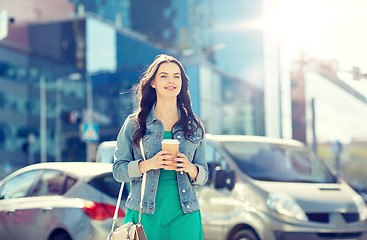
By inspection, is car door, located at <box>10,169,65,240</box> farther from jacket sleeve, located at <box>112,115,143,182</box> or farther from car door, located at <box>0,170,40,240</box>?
jacket sleeve, located at <box>112,115,143,182</box>

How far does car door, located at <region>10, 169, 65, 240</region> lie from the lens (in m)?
6.06

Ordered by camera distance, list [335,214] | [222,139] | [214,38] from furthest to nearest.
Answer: [214,38], [222,139], [335,214]

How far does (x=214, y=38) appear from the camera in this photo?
61375 mm

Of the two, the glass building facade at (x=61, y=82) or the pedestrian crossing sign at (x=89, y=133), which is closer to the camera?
the pedestrian crossing sign at (x=89, y=133)

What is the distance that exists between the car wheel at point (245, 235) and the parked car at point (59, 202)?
1.67 meters

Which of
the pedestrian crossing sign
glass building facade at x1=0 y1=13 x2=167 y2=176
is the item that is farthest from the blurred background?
the pedestrian crossing sign

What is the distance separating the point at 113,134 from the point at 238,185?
4325cm

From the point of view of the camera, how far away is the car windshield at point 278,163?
300 inches

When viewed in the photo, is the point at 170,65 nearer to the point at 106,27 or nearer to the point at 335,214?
the point at 335,214

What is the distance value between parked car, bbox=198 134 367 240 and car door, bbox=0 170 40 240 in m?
2.07

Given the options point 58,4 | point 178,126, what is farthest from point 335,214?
point 58,4

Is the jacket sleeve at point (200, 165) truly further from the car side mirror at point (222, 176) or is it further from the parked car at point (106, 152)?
the parked car at point (106, 152)

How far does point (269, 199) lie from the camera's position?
6918 mm

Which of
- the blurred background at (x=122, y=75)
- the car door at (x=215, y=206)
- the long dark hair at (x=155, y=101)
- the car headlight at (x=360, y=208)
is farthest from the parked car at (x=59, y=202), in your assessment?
the blurred background at (x=122, y=75)
